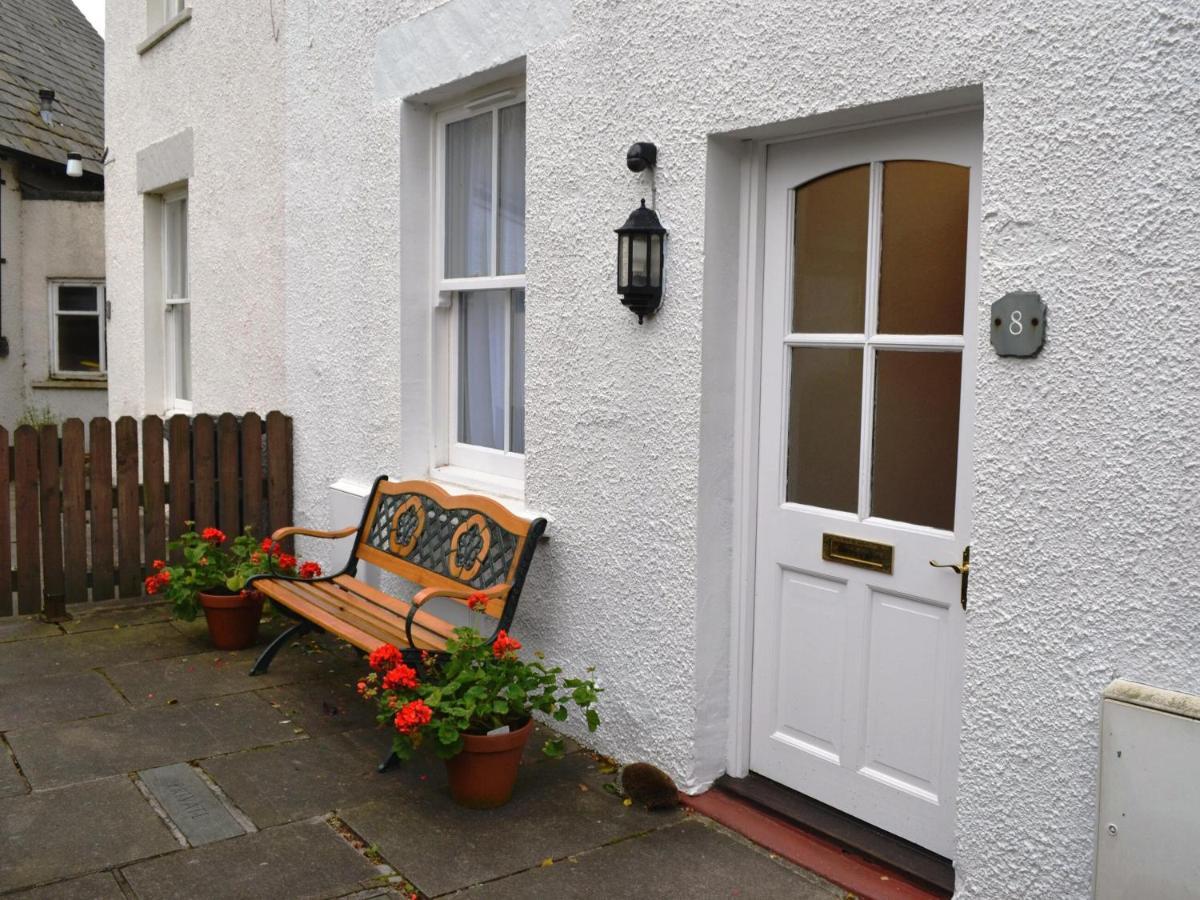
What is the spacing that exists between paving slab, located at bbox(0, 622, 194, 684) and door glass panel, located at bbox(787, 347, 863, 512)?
3.67 metres

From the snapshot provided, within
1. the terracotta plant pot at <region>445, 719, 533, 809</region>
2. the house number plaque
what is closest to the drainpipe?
the terracotta plant pot at <region>445, 719, 533, 809</region>

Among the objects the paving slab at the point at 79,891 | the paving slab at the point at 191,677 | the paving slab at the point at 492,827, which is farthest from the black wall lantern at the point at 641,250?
the paving slab at the point at 191,677

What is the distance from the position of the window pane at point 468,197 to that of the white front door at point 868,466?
1.94 m

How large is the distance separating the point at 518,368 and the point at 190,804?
2415 mm

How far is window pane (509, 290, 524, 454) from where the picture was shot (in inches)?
218

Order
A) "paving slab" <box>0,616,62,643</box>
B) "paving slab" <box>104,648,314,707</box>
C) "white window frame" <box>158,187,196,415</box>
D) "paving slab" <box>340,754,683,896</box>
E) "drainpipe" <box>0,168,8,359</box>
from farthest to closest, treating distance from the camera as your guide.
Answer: "drainpipe" <box>0,168,8,359</box>
"white window frame" <box>158,187,196,415</box>
"paving slab" <box>0,616,62,643</box>
"paving slab" <box>104,648,314,707</box>
"paving slab" <box>340,754,683,896</box>

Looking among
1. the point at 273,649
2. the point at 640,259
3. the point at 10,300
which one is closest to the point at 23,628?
the point at 273,649

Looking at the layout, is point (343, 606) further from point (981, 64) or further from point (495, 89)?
point (981, 64)

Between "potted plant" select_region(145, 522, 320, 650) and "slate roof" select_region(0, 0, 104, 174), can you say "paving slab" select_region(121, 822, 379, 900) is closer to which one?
"potted plant" select_region(145, 522, 320, 650)

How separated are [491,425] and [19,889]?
2947 mm

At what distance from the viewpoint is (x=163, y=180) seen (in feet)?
30.1

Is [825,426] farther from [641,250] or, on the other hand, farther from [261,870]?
[261,870]

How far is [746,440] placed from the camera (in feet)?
14.0

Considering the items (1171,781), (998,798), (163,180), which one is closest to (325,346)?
(163,180)
